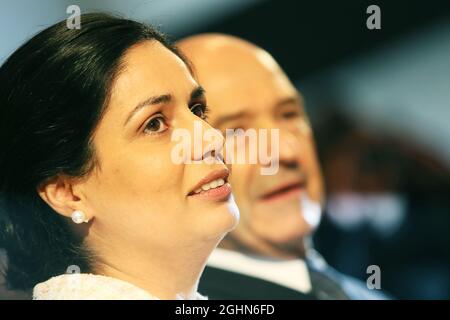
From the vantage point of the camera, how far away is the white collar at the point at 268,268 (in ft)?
3.73

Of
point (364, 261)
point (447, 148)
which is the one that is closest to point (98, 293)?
point (364, 261)

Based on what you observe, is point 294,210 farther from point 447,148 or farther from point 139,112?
point 447,148

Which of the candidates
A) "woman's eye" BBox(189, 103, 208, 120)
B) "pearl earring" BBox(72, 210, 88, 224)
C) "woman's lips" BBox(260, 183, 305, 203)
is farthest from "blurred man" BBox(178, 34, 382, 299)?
"pearl earring" BBox(72, 210, 88, 224)

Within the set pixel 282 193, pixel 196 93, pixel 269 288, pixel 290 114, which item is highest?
pixel 196 93

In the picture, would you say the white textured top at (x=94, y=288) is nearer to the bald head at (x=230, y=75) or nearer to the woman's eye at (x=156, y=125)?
the woman's eye at (x=156, y=125)

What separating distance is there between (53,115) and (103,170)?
83 mm

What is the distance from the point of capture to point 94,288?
2.95 ft

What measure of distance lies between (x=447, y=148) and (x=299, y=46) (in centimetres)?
43

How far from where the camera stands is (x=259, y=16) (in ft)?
5.39

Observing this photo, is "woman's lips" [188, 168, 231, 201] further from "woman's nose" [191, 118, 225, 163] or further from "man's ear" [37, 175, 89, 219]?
"man's ear" [37, 175, 89, 219]

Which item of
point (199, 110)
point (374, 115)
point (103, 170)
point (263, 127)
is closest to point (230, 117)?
point (263, 127)

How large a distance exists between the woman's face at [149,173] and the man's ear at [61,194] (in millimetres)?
13

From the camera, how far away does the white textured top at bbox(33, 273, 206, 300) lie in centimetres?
90

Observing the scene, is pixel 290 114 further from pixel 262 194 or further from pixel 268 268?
pixel 268 268
